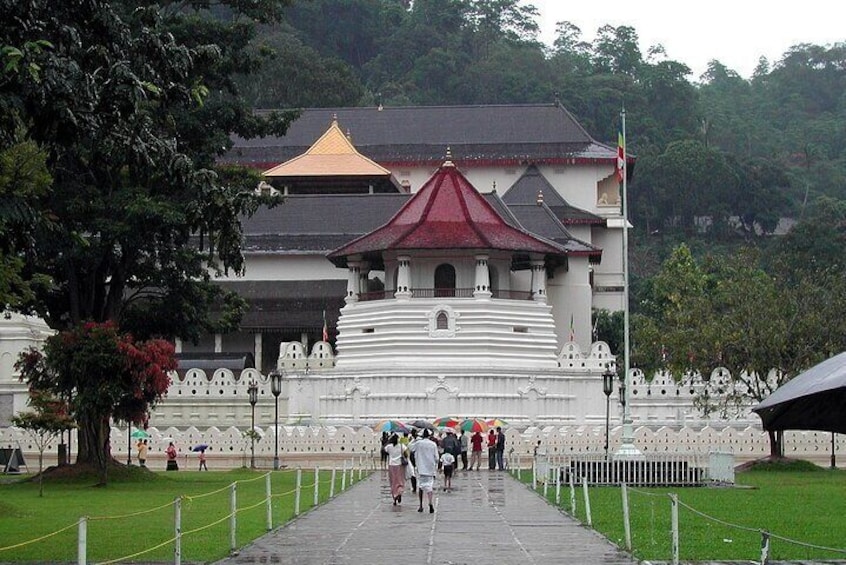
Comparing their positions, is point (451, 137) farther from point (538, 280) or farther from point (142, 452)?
point (142, 452)

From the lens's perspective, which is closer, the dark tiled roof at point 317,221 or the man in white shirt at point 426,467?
the man in white shirt at point 426,467

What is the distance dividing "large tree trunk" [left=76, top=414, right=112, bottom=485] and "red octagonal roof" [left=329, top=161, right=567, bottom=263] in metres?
24.0

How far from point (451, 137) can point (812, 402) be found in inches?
3258

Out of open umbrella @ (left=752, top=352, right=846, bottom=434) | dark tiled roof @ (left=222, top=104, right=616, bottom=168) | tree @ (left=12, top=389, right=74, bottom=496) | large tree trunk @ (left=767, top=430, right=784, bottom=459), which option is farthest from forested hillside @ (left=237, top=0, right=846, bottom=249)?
open umbrella @ (left=752, top=352, right=846, bottom=434)

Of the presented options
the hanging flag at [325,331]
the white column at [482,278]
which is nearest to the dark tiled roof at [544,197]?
the hanging flag at [325,331]

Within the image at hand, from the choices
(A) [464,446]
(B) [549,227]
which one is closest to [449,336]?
(A) [464,446]

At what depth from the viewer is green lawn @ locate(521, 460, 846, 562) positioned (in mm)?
21469

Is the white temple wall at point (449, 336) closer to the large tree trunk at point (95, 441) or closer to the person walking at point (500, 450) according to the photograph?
the person walking at point (500, 450)

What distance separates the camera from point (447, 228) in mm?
64625

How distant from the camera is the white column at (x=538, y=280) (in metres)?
66.0

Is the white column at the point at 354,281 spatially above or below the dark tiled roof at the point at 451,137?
below

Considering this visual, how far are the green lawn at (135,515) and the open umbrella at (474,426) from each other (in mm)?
9565

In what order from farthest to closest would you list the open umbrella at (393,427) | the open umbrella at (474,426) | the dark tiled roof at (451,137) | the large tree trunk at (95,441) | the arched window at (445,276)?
the dark tiled roof at (451,137)
the arched window at (445,276)
the open umbrella at (474,426)
the open umbrella at (393,427)
the large tree trunk at (95,441)

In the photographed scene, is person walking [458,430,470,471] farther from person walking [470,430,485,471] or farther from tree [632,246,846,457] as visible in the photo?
tree [632,246,846,457]
